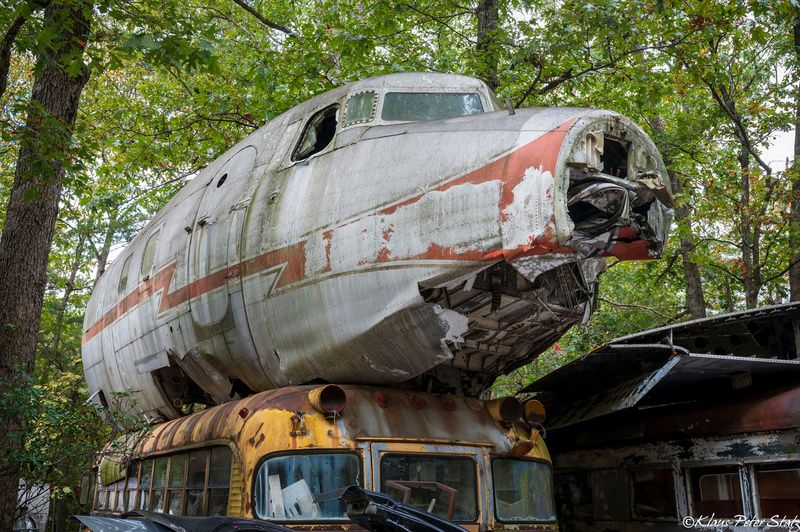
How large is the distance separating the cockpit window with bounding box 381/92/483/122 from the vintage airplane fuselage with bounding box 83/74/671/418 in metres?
0.01

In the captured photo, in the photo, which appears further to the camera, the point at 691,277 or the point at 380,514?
the point at 691,277

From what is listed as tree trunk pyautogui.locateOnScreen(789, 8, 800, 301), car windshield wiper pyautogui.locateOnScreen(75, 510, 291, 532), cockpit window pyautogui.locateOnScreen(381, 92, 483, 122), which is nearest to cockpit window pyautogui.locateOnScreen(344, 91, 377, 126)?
cockpit window pyautogui.locateOnScreen(381, 92, 483, 122)

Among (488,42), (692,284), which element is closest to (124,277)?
(488,42)

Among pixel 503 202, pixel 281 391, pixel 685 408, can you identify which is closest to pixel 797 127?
pixel 685 408

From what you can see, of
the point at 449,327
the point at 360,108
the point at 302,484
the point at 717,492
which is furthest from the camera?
the point at 717,492

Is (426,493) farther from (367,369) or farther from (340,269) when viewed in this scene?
(340,269)

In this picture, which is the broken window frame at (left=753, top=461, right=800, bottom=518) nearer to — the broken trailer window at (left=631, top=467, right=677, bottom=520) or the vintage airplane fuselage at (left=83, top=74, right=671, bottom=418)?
the broken trailer window at (left=631, top=467, right=677, bottom=520)

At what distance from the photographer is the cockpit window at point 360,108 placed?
7.93 metres

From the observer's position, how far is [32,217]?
10.2m

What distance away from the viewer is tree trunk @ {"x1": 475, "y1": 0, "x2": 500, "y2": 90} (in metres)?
13.5

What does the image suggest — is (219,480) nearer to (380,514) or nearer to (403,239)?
(403,239)

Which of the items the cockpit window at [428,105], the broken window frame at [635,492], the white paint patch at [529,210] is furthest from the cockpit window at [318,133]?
the broken window frame at [635,492]

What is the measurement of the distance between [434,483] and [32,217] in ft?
21.5

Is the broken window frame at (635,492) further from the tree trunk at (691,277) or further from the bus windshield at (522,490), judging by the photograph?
the tree trunk at (691,277)
